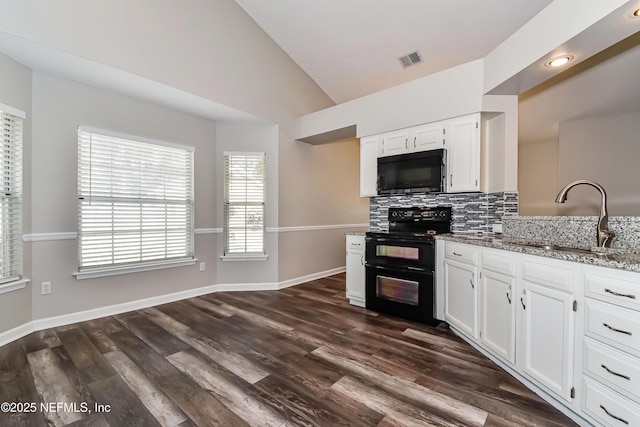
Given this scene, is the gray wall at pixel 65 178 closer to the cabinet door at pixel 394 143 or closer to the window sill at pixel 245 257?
the window sill at pixel 245 257

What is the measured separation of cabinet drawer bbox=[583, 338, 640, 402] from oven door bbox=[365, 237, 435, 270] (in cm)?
152

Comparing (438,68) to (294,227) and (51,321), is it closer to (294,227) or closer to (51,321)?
(294,227)

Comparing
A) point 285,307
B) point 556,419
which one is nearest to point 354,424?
point 556,419

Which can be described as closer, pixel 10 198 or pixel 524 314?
pixel 524 314

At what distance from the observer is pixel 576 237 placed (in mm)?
2283

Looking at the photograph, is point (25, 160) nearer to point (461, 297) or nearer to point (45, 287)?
point (45, 287)

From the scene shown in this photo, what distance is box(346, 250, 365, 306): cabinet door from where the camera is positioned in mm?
3688

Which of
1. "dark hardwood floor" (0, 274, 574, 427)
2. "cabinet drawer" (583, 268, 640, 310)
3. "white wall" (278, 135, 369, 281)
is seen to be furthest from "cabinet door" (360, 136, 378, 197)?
"cabinet drawer" (583, 268, 640, 310)

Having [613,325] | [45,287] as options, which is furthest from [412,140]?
[45,287]

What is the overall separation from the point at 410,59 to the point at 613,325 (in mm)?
3884

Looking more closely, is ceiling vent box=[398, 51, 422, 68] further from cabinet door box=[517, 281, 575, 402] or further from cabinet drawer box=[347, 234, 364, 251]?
cabinet door box=[517, 281, 575, 402]

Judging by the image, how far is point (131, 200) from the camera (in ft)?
11.7

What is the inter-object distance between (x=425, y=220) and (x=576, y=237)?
154cm

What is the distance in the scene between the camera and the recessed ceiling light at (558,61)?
7.43ft
